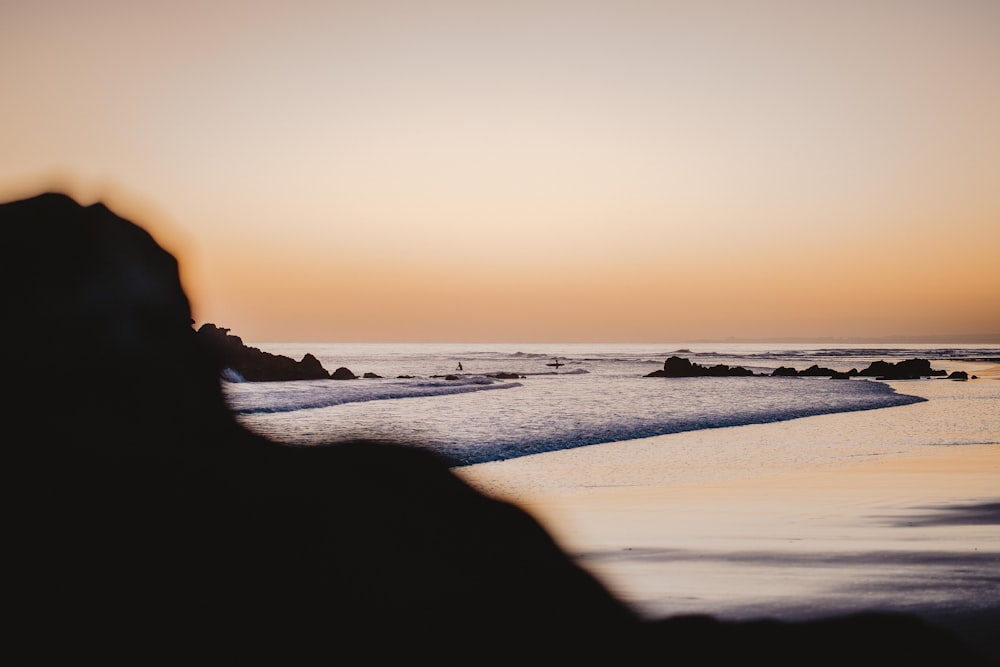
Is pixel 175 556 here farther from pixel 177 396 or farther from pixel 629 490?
pixel 629 490

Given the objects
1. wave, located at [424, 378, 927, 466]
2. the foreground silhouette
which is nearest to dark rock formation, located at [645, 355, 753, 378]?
wave, located at [424, 378, 927, 466]

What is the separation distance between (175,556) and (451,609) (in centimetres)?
62

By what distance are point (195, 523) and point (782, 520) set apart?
6.66 meters

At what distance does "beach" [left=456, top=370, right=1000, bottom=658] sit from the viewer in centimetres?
440

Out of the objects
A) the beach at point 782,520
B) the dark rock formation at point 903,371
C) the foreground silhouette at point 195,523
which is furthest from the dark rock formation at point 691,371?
the foreground silhouette at point 195,523

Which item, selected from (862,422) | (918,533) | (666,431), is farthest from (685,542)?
(862,422)

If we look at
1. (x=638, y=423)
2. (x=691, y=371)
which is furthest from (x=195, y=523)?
(x=691, y=371)

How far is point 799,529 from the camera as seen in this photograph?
21.8 feet

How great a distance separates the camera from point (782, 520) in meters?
7.15

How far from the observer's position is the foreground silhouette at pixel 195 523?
4.96 feet

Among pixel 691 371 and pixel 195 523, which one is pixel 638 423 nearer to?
pixel 195 523

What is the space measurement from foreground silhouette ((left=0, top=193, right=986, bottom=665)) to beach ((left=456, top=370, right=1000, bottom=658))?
27 cm

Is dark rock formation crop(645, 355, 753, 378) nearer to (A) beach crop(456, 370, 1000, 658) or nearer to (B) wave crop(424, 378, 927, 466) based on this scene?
(B) wave crop(424, 378, 927, 466)

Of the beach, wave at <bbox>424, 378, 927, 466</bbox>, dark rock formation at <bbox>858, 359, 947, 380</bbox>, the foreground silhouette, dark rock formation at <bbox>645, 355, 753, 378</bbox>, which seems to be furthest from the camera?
dark rock formation at <bbox>645, 355, 753, 378</bbox>
